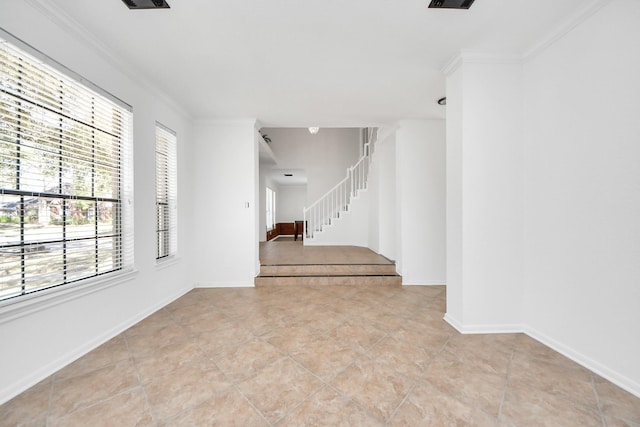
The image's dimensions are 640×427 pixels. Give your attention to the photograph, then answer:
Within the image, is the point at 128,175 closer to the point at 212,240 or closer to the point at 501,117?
the point at 212,240

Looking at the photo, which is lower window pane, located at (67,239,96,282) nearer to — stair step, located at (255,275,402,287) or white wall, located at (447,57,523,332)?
stair step, located at (255,275,402,287)

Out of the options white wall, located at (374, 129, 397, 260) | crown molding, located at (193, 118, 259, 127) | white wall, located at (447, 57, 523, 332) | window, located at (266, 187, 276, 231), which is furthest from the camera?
window, located at (266, 187, 276, 231)

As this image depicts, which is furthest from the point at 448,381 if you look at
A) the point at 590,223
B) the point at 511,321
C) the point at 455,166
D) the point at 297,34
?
the point at 297,34

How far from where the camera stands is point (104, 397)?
1625mm

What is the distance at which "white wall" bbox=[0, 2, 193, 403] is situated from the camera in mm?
1665

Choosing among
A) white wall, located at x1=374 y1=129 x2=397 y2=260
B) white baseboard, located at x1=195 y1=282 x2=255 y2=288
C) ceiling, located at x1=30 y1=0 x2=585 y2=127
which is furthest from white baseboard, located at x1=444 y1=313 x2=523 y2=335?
white baseboard, located at x1=195 y1=282 x2=255 y2=288

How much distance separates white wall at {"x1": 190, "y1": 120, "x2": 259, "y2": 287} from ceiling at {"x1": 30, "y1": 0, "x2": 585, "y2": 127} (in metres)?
0.74

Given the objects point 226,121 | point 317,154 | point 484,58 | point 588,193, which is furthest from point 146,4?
point 317,154

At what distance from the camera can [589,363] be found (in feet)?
6.17

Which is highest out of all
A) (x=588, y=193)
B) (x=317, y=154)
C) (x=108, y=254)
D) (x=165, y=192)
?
(x=317, y=154)

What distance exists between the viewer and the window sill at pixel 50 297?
1611 mm

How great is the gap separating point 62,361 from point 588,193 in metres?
4.31

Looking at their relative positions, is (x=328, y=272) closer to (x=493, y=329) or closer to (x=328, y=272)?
(x=328, y=272)

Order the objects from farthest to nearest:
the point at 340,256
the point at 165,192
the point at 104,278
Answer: the point at 340,256 < the point at 165,192 < the point at 104,278
